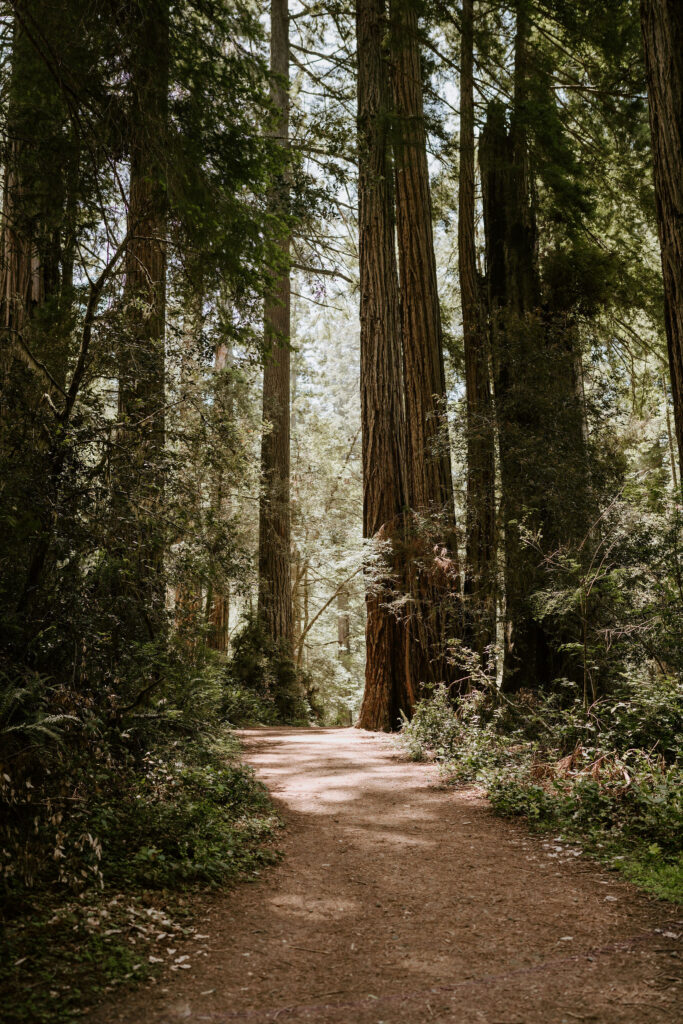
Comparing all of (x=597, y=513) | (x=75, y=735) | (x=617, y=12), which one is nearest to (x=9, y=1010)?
(x=75, y=735)

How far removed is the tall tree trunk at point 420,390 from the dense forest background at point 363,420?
0.06 metres

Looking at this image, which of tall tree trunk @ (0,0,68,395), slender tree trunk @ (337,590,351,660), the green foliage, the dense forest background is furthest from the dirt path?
slender tree trunk @ (337,590,351,660)

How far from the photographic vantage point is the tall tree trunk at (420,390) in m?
9.32

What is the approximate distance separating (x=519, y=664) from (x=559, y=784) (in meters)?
4.11

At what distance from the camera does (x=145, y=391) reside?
7184mm

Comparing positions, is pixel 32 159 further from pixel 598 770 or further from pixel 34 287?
pixel 598 770

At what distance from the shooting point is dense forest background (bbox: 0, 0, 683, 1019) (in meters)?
4.57

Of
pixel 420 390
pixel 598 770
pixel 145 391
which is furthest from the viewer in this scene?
pixel 420 390

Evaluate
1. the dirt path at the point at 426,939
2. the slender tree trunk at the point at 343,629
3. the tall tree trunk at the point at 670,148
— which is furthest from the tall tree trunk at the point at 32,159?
the slender tree trunk at the point at 343,629

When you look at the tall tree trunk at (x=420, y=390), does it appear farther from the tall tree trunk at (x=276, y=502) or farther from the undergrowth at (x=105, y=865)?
the undergrowth at (x=105, y=865)

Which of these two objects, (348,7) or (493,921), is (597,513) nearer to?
(493,921)

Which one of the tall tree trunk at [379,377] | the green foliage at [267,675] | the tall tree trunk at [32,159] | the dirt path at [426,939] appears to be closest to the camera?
the dirt path at [426,939]

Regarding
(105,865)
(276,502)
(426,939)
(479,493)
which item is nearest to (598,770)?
(426,939)

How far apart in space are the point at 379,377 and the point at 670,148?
7345mm
